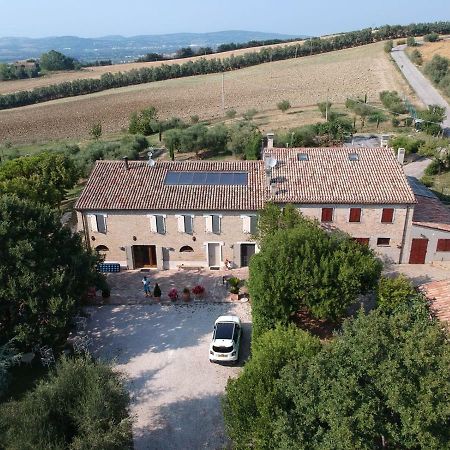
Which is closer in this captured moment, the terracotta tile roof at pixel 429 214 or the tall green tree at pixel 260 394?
the tall green tree at pixel 260 394

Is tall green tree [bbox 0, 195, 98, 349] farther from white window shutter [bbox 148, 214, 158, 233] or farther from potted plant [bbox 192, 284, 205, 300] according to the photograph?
white window shutter [bbox 148, 214, 158, 233]

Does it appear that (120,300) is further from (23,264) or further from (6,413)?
(6,413)

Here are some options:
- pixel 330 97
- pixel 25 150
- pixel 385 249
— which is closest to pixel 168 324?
pixel 385 249

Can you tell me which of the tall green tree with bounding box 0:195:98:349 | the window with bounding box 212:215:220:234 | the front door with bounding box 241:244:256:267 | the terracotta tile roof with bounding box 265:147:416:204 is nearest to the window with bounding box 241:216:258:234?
the front door with bounding box 241:244:256:267

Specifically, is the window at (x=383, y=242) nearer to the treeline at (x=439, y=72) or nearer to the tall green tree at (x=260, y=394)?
the tall green tree at (x=260, y=394)

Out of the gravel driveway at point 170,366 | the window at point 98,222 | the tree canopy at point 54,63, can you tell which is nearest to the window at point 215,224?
the gravel driveway at point 170,366

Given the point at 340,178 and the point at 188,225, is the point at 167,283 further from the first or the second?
the point at 340,178
